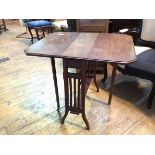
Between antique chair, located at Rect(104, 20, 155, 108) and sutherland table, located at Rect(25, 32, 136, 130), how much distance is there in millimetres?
336

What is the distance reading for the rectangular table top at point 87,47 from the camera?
4.22 feet

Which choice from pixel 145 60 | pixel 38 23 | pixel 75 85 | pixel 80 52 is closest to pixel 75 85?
pixel 75 85

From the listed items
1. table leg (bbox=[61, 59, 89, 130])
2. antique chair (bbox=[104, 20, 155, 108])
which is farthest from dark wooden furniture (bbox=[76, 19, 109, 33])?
table leg (bbox=[61, 59, 89, 130])

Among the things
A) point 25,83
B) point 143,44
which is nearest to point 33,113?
point 25,83

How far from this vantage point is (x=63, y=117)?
173 centimetres

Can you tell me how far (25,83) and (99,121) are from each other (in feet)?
3.83

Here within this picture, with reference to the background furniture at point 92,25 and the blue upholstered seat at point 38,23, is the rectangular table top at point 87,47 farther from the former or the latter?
the blue upholstered seat at point 38,23

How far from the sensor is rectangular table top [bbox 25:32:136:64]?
1285 mm

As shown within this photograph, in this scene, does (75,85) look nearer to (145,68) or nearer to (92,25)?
(145,68)

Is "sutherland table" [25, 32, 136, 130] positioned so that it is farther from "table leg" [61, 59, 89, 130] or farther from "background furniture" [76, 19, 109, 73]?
"background furniture" [76, 19, 109, 73]

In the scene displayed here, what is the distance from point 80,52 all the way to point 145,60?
0.96 m

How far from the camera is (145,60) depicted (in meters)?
1.99

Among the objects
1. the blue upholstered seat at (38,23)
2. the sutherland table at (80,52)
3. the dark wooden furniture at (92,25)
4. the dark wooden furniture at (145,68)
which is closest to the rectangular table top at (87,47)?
the sutherland table at (80,52)
